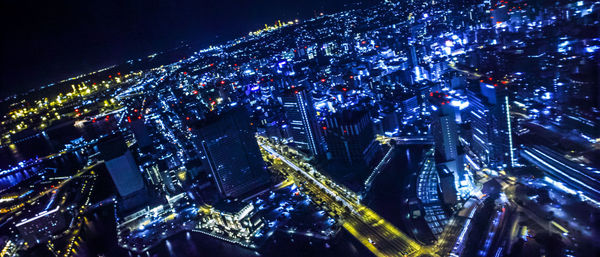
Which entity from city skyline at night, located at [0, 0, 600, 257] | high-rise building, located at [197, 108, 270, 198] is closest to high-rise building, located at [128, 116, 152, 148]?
city skyline at night, located at [0, 0, 600, 257]

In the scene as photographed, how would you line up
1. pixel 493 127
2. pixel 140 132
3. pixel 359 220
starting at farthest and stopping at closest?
pixel 140 132 < pixel 493 127 < pixel 359 220

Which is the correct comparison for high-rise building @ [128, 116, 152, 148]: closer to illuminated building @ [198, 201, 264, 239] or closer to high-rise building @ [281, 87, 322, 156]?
high-rise building @ [281, 87, 322, 156]

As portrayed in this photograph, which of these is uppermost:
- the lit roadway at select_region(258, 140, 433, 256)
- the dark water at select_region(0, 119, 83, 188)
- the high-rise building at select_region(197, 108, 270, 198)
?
the dark water at select_region(0, 119, 83, 188)

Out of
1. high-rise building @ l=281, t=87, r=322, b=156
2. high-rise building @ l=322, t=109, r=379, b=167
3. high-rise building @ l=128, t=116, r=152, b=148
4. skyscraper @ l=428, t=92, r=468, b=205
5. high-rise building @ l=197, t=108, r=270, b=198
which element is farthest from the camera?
high-rise building @ l=128, t=116, r=152, b=148

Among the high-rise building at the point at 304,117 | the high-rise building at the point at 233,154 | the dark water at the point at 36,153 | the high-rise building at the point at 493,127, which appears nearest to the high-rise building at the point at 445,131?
the high-rise building at the point at 493,127

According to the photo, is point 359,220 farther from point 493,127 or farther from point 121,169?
point 121,169

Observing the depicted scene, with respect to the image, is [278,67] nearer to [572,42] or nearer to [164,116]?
[164,116]

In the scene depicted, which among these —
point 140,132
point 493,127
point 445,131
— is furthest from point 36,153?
point 493,127
